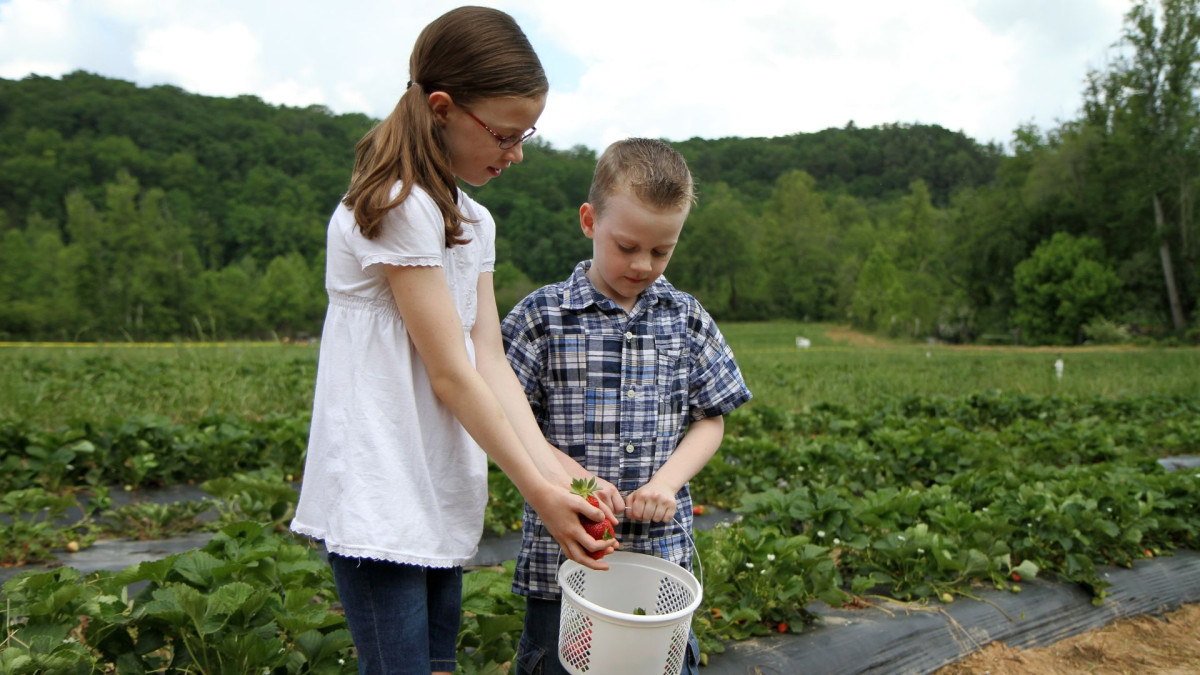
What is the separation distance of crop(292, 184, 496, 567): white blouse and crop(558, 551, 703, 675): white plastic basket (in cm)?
24

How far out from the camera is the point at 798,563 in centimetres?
272

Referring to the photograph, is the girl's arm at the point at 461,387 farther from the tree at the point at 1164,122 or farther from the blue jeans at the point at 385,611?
the tree at the point at 1164,122

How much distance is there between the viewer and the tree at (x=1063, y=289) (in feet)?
109

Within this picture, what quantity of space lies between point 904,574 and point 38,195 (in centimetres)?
5313

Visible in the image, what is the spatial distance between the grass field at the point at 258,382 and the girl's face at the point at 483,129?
368 cm

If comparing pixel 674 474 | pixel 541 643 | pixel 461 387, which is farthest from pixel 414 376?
pixel 541 643

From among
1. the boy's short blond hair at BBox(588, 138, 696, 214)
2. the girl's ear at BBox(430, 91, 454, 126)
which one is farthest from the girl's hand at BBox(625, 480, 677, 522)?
the girl's ear at BBox(430, 91, 454, 126)

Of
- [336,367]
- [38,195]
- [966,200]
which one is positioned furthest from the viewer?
[38,195]

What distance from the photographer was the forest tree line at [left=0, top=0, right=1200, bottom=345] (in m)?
31.8

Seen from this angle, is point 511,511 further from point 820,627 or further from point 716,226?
point 716,226

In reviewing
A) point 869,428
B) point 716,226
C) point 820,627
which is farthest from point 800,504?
point 716,226

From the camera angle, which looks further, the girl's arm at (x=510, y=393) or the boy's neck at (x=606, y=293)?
the boy's neck at (x=606, y=293)

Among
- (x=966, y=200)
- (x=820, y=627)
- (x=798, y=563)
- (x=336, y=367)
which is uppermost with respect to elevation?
(x=966, y=200)

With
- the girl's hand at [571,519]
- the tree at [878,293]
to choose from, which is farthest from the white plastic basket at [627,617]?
the tree at [878,293]
